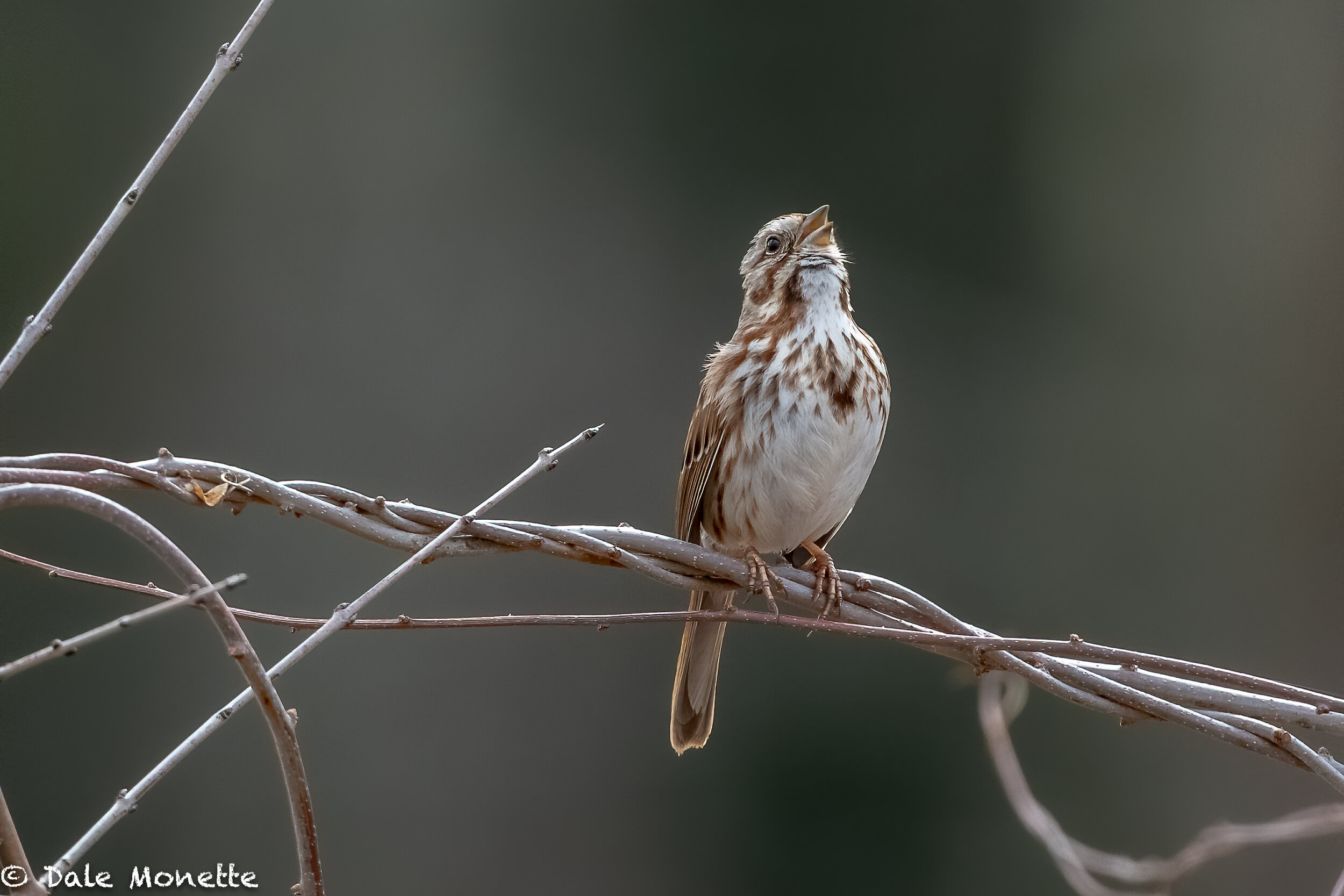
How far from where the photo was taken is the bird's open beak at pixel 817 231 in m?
3.21

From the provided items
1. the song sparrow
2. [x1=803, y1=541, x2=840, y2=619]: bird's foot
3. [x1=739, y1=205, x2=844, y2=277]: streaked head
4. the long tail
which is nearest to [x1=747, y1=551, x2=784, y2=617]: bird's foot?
[x1=803, y1=541, x2=840, y2=619]: bird's foot

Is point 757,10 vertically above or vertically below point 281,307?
above

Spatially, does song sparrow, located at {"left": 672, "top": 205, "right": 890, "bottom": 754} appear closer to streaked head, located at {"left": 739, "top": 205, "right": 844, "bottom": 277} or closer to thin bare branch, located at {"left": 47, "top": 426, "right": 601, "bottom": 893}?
streaked head, located at {"left": 739, "top": 205, "right": 844, "bottom": 277}

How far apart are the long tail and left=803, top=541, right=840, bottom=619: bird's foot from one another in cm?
27

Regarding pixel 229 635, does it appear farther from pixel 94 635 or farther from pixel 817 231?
pixel 817 231

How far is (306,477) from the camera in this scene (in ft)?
16.5

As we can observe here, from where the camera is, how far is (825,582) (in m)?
2.53

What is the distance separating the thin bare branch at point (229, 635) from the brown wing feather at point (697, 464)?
5.84ft

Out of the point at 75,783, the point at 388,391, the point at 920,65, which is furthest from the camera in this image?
the point at 920,65

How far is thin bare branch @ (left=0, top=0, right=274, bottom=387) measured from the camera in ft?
4.61

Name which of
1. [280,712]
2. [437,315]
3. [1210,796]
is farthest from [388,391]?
[1210,796]

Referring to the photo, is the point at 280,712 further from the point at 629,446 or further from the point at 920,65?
the point at 920,65

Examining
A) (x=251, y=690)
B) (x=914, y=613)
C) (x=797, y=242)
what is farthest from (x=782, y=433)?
(x=251, y=690)

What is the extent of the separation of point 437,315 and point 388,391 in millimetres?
437
